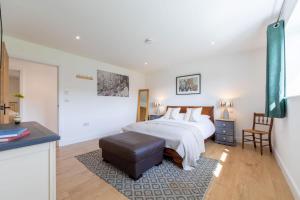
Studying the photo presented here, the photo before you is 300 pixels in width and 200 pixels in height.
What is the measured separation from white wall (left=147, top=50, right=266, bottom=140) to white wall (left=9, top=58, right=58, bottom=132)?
13.7ft

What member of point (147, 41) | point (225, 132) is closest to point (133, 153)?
point (147, 41)

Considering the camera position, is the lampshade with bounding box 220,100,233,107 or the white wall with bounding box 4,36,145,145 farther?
the lampshade with bounding box 220,100,233,107

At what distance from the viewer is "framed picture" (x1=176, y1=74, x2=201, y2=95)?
447 centimetres

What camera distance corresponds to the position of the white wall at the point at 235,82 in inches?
137

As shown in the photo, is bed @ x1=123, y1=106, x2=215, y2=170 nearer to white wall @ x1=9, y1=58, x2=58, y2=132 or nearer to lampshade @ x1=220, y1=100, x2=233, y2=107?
lampshade @ x1=220, y1=100, x2=233, y2=107

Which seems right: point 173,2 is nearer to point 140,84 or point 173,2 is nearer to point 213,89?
point 213,89

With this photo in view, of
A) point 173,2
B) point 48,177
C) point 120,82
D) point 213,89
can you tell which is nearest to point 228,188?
point 48,177

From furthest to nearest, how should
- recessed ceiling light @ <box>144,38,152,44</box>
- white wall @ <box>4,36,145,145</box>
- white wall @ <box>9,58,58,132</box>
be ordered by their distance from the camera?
1. white wall @ <box>9,58,58,132</box>
2. white wall @ <box>4,36,145,145</box>
3. recessed ceiling light @ <box>144,38,152,44</box>

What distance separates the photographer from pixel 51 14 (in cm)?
212

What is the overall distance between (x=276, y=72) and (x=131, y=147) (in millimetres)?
2569

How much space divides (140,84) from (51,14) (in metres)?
4.09

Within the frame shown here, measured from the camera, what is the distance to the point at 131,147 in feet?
6.68

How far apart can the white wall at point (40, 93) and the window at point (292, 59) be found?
18.2 feet

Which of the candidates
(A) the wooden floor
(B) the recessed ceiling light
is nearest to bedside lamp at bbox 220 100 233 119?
(A) the wooden floor
